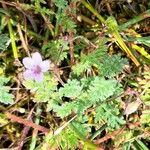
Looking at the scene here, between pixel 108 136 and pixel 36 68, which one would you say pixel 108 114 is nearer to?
pixel 108 136

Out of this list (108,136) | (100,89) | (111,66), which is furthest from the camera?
(108,136)

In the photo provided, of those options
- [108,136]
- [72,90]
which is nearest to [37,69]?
[72,90]

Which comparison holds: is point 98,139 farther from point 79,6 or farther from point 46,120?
point 79,6

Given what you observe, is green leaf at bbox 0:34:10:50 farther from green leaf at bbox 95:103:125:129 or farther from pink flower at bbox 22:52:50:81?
green leaf at bbox 95:103:125:129

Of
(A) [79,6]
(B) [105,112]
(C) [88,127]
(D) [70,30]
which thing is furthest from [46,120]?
(A) [79,6]

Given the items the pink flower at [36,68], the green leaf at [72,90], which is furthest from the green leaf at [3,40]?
the green leaf at [72,90]

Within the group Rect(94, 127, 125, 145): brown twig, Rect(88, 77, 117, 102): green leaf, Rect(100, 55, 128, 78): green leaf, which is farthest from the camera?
Rect(94, 127, 125, 145): brown twig

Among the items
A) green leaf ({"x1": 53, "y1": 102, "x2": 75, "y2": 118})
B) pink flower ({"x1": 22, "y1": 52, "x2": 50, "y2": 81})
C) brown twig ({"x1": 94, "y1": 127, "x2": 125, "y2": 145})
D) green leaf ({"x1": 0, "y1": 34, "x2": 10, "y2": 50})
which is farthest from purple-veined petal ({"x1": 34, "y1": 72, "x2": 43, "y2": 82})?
brown twig ({"x1": 94, "y1": 127, "x2": 125, "y2": 145})

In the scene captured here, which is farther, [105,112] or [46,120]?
[46,120]
